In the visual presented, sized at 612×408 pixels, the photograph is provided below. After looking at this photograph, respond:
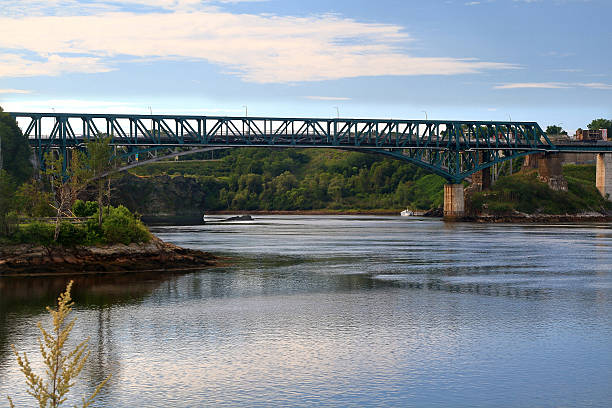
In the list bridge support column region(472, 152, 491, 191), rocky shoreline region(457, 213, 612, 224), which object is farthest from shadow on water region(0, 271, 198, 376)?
bridge support column region(472, 152, 491, 191)

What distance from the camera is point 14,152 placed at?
10219 cm

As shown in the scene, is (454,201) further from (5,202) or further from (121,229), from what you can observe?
(5,202)

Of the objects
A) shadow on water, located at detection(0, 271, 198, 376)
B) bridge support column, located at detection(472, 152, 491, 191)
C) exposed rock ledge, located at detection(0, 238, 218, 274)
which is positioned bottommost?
shadow on water, located at detection(0, 271, 198, 376)

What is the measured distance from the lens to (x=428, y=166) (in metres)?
145

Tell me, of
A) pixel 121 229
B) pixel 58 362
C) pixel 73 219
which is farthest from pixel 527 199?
pixel 58 362

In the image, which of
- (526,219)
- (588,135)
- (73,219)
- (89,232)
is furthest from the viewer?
(588,135)

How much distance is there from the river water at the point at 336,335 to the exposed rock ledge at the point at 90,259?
1887 millimetres

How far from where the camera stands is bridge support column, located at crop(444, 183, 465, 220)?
153 metres

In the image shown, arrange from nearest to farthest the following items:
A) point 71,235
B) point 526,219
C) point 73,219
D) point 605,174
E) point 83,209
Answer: point 71,235
point 73,219
point 83,209
point 526,219
point 605,174

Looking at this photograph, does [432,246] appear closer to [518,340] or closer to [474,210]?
[518,340]

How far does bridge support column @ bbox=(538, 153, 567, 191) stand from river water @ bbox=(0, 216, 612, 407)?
107 metres

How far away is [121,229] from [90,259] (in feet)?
9.60

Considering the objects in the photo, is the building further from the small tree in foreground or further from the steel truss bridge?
the small tree in foreground

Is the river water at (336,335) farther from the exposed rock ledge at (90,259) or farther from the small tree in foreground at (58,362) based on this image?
the small tree in foreground at (58,362)
